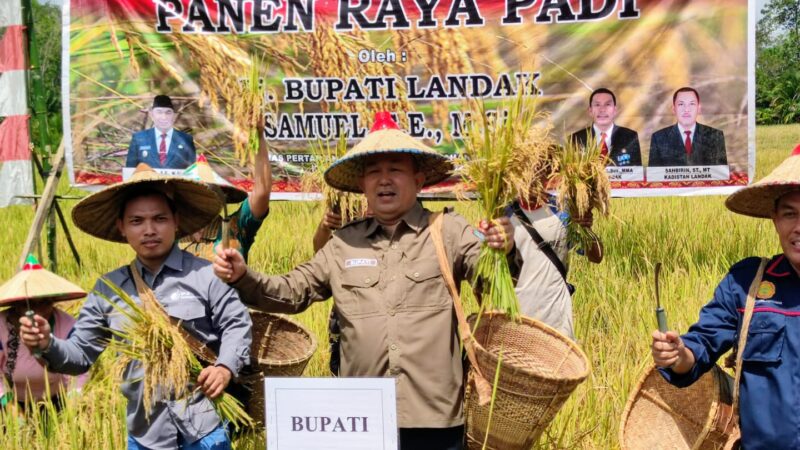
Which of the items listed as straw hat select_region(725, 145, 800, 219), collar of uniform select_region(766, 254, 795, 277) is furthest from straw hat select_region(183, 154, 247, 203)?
collar of uniform select_region(766, 254, 795, 277)

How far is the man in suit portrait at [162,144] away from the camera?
19.5 ft

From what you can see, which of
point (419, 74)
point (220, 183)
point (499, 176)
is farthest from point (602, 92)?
point (499, 176)

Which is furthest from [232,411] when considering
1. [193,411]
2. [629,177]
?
[629,177]

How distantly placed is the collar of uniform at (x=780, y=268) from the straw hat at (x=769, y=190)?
21 cm

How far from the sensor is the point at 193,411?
270 cm

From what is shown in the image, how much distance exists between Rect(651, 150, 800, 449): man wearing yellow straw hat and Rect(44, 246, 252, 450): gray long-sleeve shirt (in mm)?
1366

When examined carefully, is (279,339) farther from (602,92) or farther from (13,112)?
(13,112)

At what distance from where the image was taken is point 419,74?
5.86 m

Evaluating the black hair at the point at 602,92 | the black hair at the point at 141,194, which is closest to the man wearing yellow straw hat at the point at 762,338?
the black hair at the point at 141,194

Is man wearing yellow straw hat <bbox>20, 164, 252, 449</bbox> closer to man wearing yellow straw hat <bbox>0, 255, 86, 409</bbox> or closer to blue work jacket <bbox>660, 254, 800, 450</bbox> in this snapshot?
man wearing yellow straw hat <bbox>0, 255, 86, 409</bbox>

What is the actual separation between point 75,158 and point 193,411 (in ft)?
13.0

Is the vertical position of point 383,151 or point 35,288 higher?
point 383,151

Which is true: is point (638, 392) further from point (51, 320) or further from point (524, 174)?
point (51, 320)

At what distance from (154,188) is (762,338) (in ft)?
6.76
